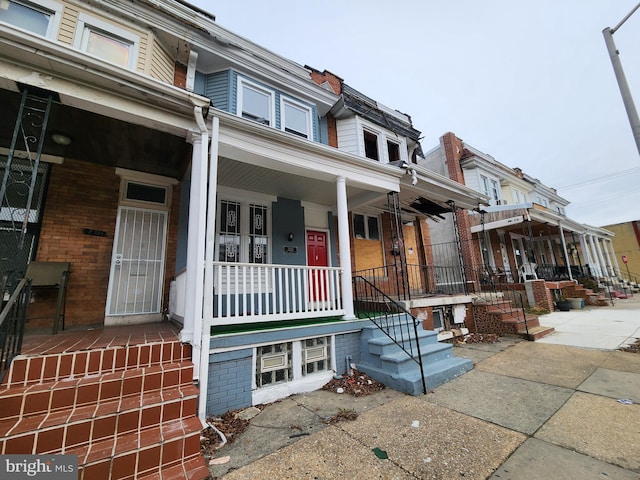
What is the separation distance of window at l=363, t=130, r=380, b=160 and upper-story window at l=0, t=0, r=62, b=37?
24.3ft

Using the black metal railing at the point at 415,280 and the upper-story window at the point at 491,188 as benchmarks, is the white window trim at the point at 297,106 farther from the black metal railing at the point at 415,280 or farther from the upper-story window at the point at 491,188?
the upper-story window at the point at 491,188

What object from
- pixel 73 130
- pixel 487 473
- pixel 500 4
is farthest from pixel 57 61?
pixel 500 4

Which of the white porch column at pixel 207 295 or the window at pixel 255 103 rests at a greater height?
the window at pixel 255 103

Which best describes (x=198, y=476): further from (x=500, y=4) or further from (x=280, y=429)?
(x=500, y=4)

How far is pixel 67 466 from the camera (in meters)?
2.12

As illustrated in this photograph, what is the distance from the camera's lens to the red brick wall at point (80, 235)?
4.75 metres

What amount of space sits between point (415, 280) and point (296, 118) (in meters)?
6.87

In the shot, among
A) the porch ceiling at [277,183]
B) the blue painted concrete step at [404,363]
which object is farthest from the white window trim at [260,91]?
the blue painted concrete step at [404,363]

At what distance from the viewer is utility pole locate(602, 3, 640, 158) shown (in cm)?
405

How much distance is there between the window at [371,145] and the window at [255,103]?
3.38m

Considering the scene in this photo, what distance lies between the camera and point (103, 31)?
16.9 ft

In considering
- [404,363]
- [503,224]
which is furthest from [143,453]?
[503,224]

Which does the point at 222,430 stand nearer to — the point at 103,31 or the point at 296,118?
the point at 296,118

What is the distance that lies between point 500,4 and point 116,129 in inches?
363
